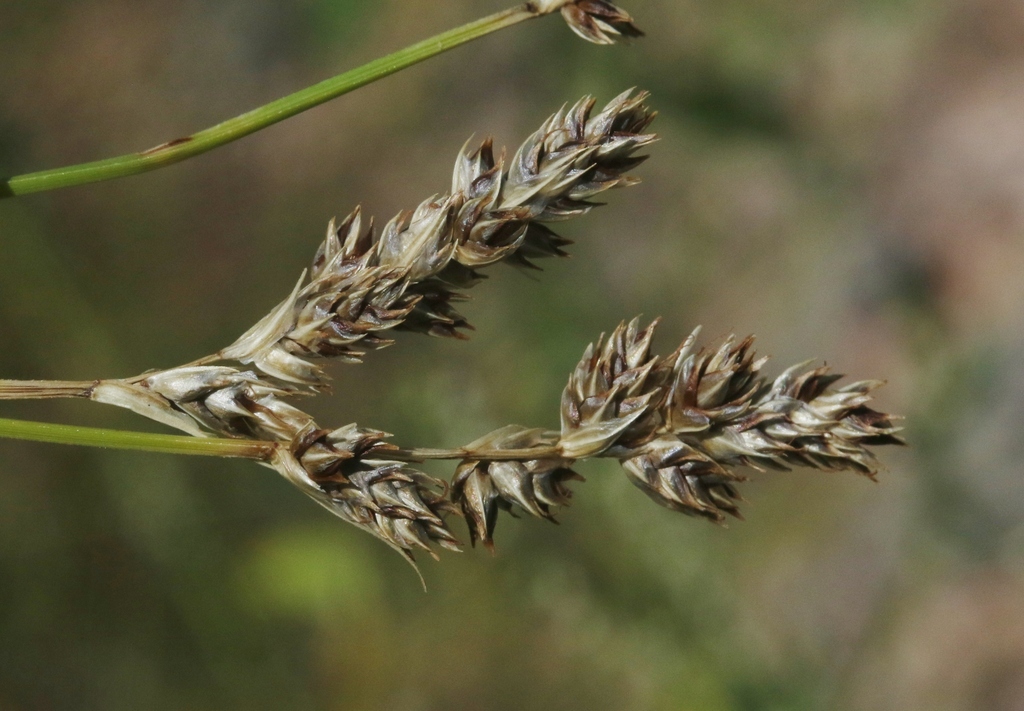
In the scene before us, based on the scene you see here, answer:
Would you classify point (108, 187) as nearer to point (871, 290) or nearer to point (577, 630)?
point (577, 630)

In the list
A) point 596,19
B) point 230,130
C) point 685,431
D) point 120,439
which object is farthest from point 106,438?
point 596,19

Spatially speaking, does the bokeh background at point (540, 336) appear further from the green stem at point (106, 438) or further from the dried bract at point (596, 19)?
the green stem at point (106, 438)

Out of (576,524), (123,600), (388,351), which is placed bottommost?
(123,600)

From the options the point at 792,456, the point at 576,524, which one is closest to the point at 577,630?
the point at 576,524

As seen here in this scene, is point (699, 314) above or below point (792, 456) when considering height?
above

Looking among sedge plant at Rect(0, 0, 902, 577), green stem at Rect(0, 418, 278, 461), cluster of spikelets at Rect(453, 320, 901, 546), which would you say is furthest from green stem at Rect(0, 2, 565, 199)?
cluster of spikelets at Rect(453, 320, 901, 546)

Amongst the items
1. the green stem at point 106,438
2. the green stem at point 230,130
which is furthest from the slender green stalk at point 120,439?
the green stem at point 230,130
